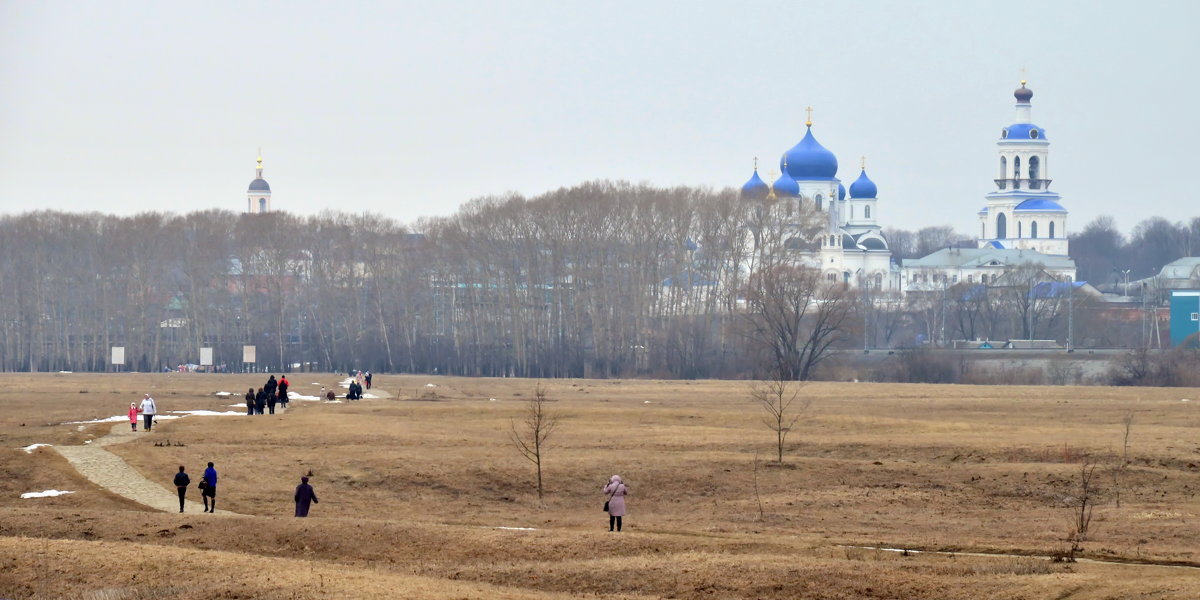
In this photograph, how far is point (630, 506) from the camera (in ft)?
141

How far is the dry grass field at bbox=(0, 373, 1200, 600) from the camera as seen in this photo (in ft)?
101

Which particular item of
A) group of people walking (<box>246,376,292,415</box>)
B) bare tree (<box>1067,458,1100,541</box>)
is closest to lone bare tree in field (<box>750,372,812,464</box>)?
bare tree (<box>1067,458,1100,541</box>)

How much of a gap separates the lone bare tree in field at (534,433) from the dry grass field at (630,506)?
42 centimetres

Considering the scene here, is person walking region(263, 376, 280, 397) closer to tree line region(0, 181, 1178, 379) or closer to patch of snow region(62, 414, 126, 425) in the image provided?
patch of snow region(62, 414, 126, 425)

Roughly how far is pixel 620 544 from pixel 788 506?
9.18 metres

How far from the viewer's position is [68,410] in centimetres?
6525

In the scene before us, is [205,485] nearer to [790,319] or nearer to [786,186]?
[790,319]

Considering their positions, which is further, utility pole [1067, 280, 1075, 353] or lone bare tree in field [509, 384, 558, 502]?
utility pole [1067, 280, 1075, 353]

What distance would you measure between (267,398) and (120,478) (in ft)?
65.9

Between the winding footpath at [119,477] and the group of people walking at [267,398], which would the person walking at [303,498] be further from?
the group of people walking at [267,398]

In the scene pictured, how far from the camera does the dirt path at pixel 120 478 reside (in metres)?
40.7

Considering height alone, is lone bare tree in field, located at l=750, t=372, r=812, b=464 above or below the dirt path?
above

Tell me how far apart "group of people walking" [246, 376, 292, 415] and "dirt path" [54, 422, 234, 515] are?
35.0 ft

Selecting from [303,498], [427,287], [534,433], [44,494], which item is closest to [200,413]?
[534,433]
